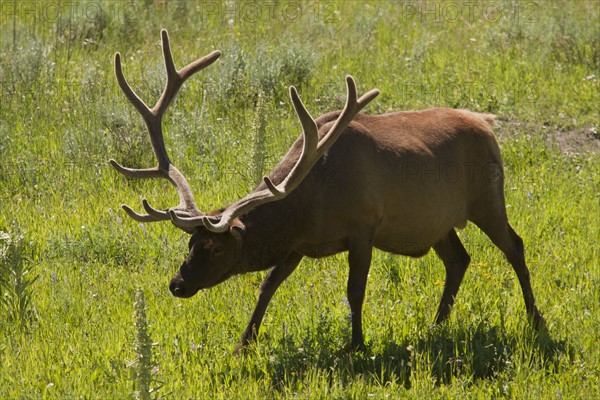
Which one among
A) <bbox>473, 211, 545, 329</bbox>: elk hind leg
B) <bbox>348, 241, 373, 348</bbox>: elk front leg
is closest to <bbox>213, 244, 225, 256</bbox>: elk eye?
<bbox>348, 241, 373, 348</bbox>: elk front leg

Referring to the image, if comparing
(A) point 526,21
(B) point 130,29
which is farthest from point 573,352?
(B) point 130,29

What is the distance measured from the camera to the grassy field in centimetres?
619

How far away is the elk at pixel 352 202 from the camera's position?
621cm

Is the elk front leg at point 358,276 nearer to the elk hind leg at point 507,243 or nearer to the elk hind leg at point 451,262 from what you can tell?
the elk hind leg at point 451,262

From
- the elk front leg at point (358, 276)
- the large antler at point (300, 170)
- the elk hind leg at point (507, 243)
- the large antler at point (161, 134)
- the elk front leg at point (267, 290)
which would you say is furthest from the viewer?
the elk hind leg at point (507, 243)

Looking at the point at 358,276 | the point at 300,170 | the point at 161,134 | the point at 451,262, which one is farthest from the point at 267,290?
the point at 451,262

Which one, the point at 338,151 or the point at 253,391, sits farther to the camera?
the point at 338,151

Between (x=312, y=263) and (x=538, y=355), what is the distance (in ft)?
6.76

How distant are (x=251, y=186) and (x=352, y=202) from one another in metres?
2.47

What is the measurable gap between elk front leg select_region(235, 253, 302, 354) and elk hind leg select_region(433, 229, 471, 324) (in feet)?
3.64

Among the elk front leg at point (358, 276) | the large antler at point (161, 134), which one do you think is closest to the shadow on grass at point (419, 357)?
the elk front leg at point (358, 276)

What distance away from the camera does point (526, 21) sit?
13070 mm

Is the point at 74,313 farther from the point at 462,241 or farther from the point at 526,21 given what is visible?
the point at 526,21

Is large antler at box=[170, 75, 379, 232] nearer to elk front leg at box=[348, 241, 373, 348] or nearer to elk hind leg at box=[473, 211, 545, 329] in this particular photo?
elk front leg at box=[348, 241, 373, 348]
